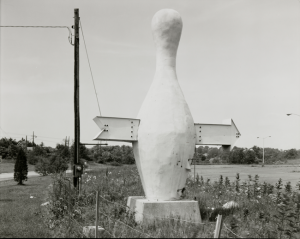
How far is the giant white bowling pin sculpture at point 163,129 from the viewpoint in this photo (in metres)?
7.70

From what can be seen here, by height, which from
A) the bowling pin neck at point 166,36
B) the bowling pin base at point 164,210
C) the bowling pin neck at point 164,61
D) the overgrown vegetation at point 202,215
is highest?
the bowling pin neck at point 166,36

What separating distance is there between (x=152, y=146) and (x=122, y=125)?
751 mm

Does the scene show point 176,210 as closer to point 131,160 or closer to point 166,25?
point 166,25

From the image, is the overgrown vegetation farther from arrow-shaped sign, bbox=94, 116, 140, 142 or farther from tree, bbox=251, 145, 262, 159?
tree, bbox=251, 145, 262, 159

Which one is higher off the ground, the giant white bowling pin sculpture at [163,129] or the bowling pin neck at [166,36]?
the bowling pin neck at [166,36]

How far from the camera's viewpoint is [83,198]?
404 inches

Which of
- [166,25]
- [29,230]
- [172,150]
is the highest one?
[166,25]

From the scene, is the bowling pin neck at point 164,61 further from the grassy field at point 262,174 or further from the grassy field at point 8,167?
the grassy field at point 8,167

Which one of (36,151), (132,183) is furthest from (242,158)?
(132,183)

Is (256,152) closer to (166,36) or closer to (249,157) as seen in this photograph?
(249,157)

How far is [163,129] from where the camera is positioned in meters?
7.70

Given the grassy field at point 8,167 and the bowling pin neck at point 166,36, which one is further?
the grassy field at point 8,167

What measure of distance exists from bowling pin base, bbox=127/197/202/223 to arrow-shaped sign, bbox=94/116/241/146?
49.5 inches

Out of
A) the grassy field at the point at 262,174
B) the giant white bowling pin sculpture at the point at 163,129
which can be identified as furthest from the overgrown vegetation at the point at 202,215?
the grassy field at the point at 262,174
